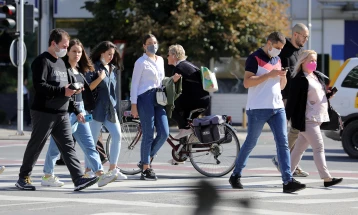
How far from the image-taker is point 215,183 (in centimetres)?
202

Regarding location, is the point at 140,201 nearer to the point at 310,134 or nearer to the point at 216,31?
the point at 310,134

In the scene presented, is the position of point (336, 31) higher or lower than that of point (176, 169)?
higher

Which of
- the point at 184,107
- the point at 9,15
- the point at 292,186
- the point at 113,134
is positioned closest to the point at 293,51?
the point at 184,107

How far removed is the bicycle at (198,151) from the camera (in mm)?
10977

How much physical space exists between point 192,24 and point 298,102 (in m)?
15.0

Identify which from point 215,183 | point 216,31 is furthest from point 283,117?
point 216,31

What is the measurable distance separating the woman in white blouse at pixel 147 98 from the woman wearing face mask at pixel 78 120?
0.71m

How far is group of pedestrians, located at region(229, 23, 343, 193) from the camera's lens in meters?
9.38

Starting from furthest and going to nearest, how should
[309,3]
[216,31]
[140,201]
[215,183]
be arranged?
[309,3] → [216,31] → [140,201] → [215,183]

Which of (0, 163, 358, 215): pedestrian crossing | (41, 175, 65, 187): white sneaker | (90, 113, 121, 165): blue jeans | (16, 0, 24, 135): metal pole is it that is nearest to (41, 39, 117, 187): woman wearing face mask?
(41, 175, 65, 187): white sneaker

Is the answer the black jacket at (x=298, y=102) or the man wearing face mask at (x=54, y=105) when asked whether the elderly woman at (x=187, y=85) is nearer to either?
the black jacket at (x=298, y=102)

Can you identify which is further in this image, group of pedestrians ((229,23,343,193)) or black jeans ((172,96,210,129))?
black jeans ((172,96,210,129))

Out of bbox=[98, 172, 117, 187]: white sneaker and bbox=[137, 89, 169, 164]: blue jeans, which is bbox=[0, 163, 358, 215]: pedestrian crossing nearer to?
bbox=[98, 172, 117, 187]: white sneaker

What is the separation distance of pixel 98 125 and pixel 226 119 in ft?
5.89
